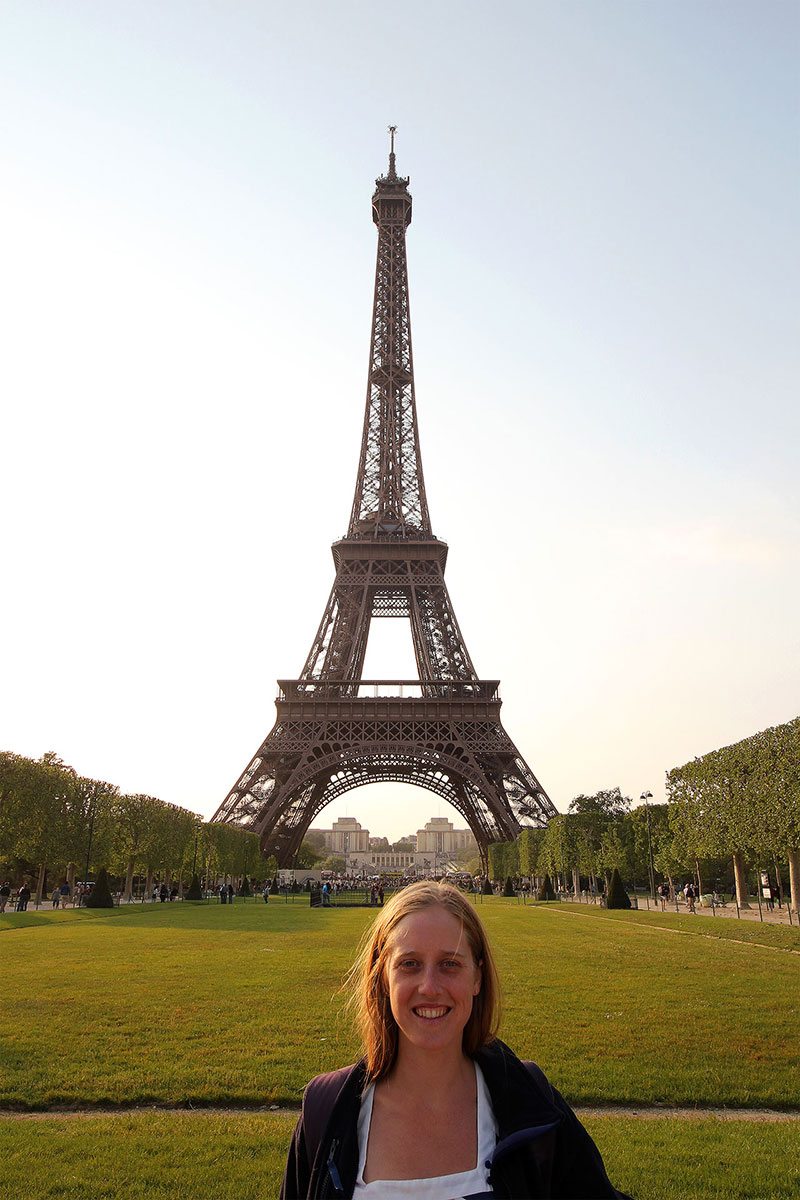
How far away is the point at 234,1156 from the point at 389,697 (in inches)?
2052

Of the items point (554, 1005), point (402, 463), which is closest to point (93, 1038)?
point (554, 1005)

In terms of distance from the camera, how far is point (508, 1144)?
105 inches

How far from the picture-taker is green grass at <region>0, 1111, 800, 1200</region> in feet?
19.5

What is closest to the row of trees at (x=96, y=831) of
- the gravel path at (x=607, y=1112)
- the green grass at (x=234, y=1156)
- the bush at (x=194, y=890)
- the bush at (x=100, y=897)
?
the bush at (x=194, y=890)

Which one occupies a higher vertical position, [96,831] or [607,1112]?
[96,831]

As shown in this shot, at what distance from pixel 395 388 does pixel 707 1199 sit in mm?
69714

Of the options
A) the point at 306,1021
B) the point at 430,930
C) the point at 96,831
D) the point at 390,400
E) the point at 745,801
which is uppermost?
the point at 390,400

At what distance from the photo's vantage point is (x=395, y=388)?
7206 cm

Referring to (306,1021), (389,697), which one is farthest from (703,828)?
(306,1021)

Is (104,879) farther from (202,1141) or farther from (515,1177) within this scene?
(515,1177)

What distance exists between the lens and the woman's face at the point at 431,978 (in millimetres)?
2865

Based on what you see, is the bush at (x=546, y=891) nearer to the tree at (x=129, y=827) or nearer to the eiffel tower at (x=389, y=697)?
the eiffel tower at (x=389, y=697)

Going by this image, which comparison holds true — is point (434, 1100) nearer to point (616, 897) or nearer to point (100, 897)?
point (100, 897)

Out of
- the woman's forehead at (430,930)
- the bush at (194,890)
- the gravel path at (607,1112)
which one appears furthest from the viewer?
the bush at (194,890)
